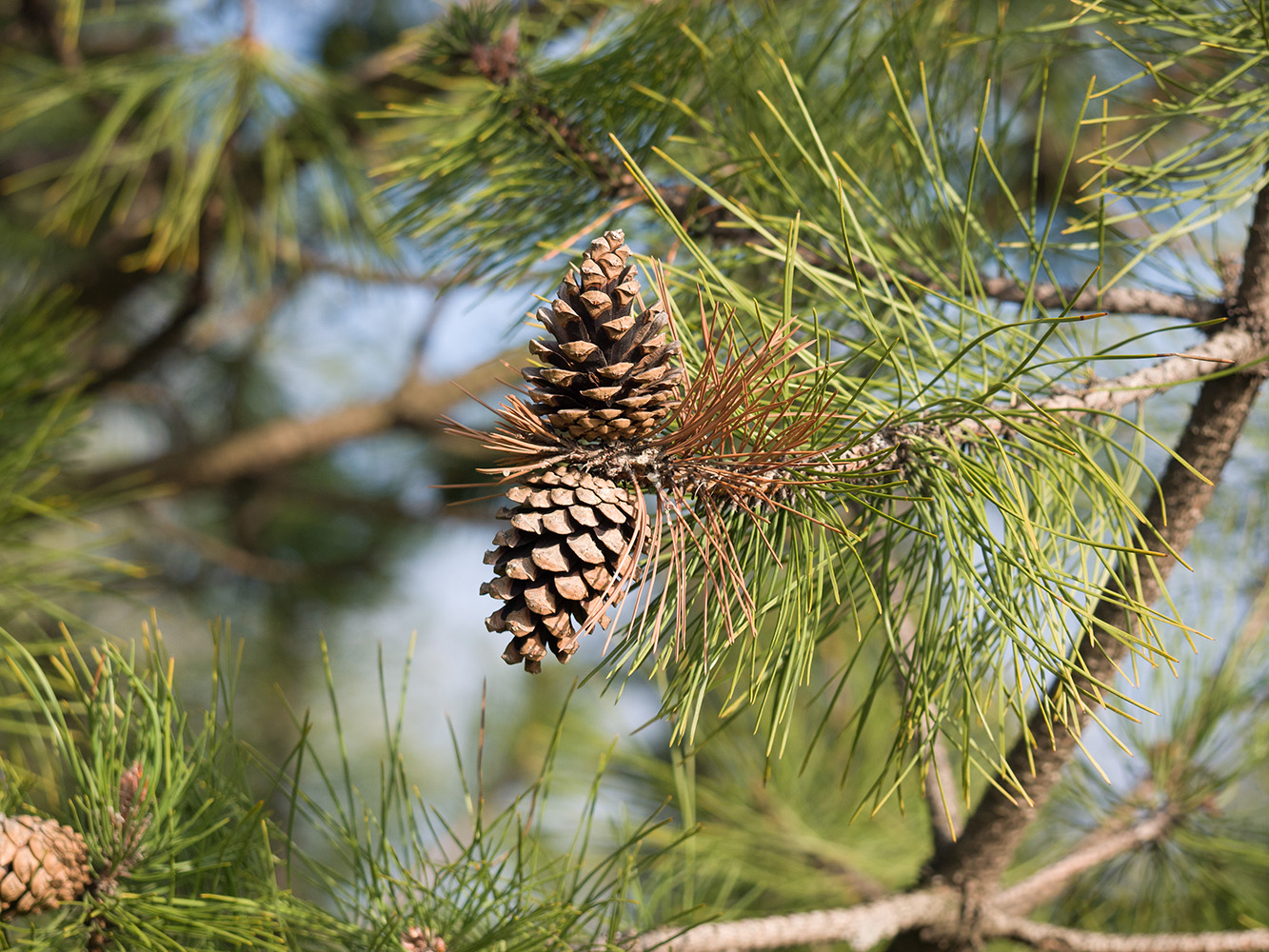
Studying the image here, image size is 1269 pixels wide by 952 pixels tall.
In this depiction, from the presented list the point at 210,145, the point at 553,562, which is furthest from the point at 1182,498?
the point at 210,145

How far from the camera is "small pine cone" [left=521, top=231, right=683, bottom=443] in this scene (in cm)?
31

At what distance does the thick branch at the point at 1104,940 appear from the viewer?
54 cm

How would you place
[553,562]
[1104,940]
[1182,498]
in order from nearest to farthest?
[553,562] < [1182,498] < [1104,940]

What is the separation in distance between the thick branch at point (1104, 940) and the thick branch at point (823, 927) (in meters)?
0.04

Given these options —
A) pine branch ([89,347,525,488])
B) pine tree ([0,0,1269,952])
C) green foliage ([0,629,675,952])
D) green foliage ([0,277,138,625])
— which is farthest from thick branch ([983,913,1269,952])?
pine branch ([89,347,525,488])

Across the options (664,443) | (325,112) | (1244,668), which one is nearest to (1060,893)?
(1244,668)

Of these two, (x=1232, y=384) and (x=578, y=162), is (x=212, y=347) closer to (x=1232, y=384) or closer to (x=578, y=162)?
(x=578, y=162)

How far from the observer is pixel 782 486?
352 millimetres

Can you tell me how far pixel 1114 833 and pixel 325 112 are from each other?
104 cm

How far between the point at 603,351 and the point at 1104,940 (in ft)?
1.65

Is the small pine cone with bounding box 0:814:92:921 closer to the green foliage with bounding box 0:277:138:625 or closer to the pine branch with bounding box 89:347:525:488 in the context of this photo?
the green foliage with bounding box 0:277:138:625

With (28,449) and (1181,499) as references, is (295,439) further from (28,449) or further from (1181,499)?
(1181,499)

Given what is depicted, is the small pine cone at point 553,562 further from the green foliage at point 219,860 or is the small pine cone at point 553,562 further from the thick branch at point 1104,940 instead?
the thick branch at point 1104,940

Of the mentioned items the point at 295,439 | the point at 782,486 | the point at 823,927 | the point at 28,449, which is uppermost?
the point at 295,439
